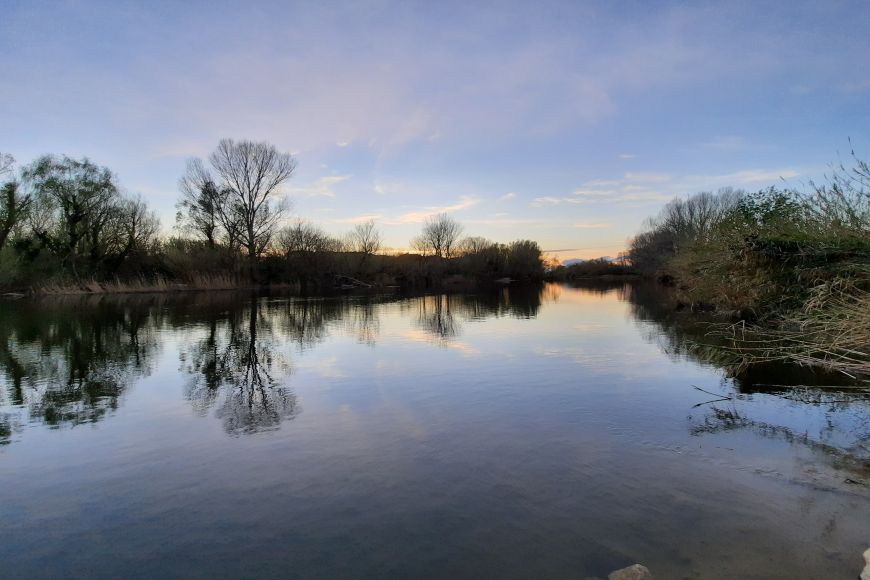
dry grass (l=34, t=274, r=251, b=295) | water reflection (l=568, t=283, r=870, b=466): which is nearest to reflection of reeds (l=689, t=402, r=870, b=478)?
water reflection (l=568, t=283, r=870, b=466)

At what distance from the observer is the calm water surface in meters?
3.69

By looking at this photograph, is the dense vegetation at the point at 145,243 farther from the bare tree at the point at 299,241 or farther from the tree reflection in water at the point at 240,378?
the tree reflection in water at the point at 240,378

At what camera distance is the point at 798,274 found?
33.2ft

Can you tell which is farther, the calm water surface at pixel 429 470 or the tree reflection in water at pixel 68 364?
the tree reflection in water at pixel 68 364

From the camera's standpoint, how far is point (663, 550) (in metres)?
3.67

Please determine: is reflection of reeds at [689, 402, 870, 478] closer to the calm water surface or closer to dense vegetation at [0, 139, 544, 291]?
the calm water surface

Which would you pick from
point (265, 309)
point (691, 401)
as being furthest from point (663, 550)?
point (265, 309)

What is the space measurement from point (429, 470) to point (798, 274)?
30.7ft

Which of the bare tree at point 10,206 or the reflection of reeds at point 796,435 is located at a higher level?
the bare tree at point 10,206

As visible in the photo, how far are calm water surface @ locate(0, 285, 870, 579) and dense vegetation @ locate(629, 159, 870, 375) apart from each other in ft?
3.39

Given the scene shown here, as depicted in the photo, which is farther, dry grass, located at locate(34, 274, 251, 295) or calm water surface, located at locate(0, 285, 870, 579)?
dry grass, located at locate(34, 274, 251, 295)

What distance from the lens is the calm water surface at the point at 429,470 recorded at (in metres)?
3.69

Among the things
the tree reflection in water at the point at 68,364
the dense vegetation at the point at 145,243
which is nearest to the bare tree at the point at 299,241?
the dense vegetation at the point at 145,243

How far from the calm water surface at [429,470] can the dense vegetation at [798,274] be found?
103 centimetres
